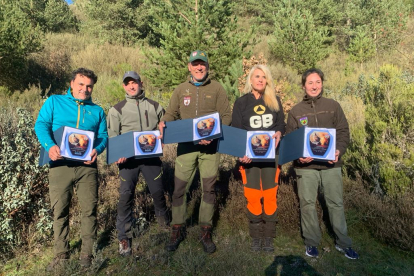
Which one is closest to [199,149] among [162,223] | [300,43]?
[162,223]

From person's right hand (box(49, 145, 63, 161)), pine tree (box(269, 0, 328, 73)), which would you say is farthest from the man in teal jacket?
pine tree (box(269, 0, 328, 73))

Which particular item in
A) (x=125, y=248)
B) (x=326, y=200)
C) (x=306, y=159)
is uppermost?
(x=306, y=159)

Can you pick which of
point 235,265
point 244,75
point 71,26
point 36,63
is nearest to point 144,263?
point 235,265

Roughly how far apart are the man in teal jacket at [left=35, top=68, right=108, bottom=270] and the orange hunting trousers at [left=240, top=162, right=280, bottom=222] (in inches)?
71.5

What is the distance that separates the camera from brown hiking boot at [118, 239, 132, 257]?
11.0ft

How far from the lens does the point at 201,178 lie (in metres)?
3.48

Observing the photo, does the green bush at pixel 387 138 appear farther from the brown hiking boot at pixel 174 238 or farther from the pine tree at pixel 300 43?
the pine tree at pixel 300 43

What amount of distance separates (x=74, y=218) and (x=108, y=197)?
0.64 m

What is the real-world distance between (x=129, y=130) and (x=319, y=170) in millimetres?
2401

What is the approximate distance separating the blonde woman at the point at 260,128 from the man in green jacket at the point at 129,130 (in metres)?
1.13

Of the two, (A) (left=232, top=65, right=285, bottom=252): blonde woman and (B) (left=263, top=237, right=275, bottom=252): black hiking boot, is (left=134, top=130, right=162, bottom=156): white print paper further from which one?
(B) (left=263, top=237, right=275, bottom=252): black hiking boot

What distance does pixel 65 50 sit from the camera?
15102mm

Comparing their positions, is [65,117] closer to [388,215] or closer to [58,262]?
[58,262]

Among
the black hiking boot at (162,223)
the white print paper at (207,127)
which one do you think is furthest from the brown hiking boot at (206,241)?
the white print paper at (207,127)
